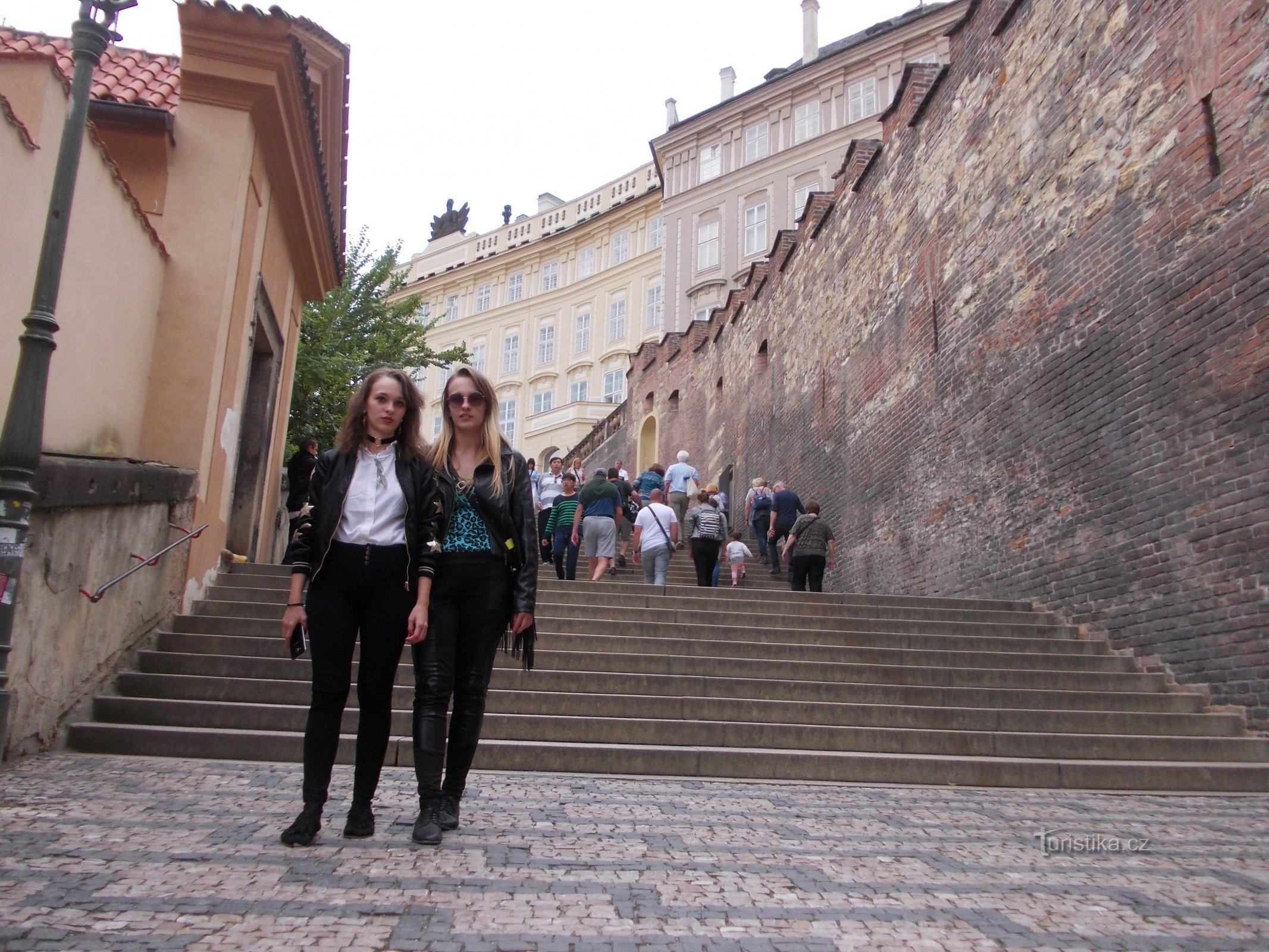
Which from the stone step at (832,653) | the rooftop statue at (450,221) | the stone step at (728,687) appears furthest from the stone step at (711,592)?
the rooftop statue at (450,221)

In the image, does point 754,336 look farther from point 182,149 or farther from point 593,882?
point 593,882

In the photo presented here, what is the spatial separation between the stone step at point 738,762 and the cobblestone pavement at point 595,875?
2.29 ft

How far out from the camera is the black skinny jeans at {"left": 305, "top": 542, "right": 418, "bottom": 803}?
11.2ft

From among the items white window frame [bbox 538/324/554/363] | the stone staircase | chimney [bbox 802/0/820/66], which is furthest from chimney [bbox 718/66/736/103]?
the stone staircase

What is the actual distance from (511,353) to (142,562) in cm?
4496

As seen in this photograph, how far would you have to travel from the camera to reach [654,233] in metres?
43.8

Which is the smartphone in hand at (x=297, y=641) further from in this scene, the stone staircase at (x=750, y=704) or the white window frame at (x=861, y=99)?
the white window frame at (x=861, y=99)

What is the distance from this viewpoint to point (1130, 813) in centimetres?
480

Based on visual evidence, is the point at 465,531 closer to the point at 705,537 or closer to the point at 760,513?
the point at 705,537

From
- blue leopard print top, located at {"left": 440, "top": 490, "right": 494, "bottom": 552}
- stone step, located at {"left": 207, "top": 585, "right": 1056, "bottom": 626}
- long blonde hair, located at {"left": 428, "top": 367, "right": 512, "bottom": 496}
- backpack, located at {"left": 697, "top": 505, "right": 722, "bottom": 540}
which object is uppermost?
backpack, located at {"left": 697, "top": 505, "right": 722, "bottom": 540}

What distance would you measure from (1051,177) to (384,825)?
9713mm

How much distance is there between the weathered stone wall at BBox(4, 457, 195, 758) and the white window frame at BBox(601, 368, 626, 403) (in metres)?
37.2

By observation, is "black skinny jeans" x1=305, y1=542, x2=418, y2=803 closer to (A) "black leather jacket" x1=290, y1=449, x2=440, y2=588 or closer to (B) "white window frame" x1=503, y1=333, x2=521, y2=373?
(A) "black leather jacket" x1=290, y1=449, x2=440, y2=588

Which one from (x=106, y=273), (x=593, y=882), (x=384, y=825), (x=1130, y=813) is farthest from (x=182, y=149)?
(x=1130, y=813)
